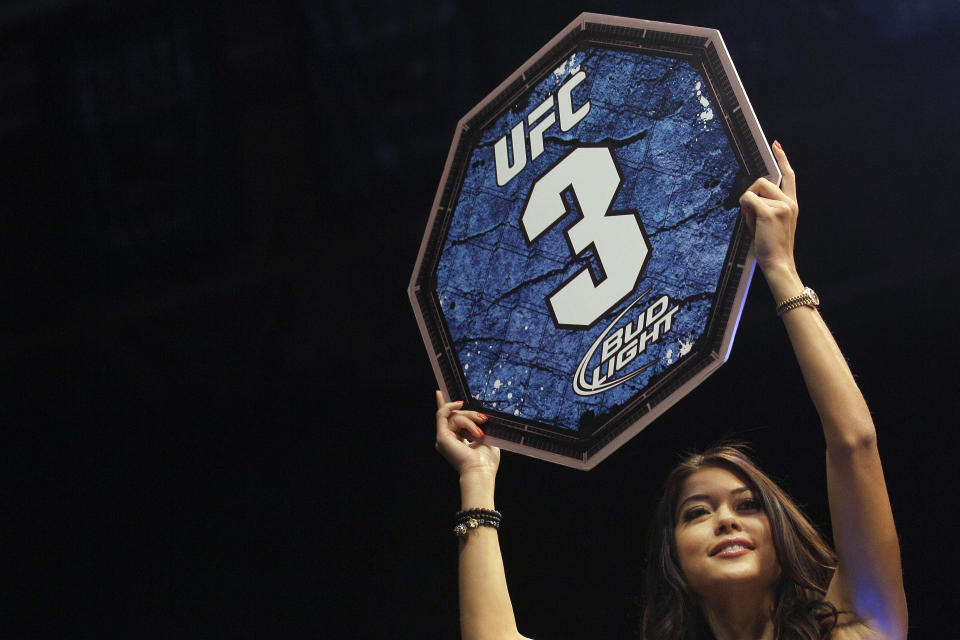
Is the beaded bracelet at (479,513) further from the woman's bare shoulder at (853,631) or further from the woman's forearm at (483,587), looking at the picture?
the woman's bare shoulder at (853,631)

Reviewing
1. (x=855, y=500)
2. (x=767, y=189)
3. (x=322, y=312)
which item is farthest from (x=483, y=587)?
(x=322, y=312)

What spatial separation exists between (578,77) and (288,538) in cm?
147

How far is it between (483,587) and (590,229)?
579 mm

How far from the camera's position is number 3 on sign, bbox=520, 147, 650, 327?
1.61m

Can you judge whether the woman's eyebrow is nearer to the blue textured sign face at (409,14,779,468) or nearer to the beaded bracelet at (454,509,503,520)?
the blue textured sign face at (409,14,779,468)

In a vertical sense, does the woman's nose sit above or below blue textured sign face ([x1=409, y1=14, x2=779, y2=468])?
below

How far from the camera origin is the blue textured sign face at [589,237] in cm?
155

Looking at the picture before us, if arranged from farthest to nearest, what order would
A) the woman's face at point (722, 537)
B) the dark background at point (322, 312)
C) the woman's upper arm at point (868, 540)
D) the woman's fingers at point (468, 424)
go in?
the dark background at point (322, 312), the woman's fingers at point (468, 424), the woman's face at point (722, 537), the woman's upper arm at point (868, 540)

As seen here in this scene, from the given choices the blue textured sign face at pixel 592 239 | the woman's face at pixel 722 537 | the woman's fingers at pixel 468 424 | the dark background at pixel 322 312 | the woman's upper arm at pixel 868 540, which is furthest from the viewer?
the dark background at pixel 322 312

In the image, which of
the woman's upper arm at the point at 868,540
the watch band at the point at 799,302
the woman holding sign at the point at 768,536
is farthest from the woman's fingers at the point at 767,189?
the woman's upper arm at the point at 868,540

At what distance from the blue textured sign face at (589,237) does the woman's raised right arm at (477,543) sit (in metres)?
0.06

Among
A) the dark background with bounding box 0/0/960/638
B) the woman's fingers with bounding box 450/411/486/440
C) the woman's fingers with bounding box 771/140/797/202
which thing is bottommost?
the woman's fingers with bounding box 450/411/486/440

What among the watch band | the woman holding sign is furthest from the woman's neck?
the watch band

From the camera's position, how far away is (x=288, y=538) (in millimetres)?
2631
